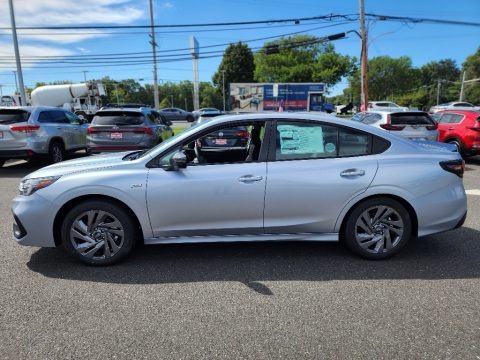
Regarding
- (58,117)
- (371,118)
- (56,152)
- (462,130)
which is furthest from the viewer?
(371,118)

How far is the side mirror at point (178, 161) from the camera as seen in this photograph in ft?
12.7

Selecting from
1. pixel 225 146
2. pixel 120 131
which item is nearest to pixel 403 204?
pixel 225 146

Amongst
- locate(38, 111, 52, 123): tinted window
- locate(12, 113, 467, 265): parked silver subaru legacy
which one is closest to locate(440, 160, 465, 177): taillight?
locate(12, 113, 467, 265): parked silver subaru legacy

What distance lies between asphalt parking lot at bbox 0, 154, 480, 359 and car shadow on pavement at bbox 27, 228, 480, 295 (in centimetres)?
1

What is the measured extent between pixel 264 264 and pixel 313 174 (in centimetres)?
108

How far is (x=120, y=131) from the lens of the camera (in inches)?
385

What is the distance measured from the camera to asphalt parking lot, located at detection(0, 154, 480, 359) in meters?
2.69

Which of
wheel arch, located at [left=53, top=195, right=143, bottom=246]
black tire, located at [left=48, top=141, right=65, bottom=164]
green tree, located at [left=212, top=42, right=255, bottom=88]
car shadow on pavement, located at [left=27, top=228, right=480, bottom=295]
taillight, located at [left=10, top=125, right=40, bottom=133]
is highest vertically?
green tree, located at [left=212, top=42, right=255, bottom=88]

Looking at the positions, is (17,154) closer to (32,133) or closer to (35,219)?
(32,133)

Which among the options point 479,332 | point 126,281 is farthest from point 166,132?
point 479,332

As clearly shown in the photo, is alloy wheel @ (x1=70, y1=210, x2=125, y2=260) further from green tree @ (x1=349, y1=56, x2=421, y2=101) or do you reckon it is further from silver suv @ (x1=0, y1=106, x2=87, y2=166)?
green tree @ (x1=349, y1=56, x2=421, y2=101)

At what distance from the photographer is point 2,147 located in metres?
9.64

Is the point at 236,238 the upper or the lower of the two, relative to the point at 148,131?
lower

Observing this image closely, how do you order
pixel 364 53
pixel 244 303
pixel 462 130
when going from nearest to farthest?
pixel 244 303 → pixel 462 130 → pixel 364 53
